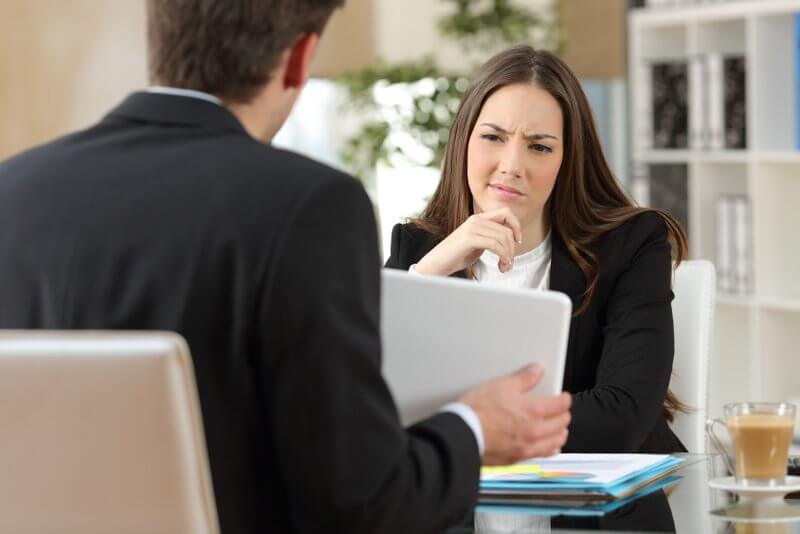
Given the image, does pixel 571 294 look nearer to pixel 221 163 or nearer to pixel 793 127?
pixel 221 163

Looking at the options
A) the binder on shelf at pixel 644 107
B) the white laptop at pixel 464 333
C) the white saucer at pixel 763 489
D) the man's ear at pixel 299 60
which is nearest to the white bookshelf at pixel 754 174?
the binder on shelf at pixel 644 107

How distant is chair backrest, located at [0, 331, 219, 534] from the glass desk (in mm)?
487

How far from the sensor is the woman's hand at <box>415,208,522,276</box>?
7.16 feet

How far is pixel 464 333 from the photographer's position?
1.31 m

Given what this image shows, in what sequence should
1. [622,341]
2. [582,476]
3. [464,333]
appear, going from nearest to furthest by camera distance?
[464,333], [582,476], [622,341]

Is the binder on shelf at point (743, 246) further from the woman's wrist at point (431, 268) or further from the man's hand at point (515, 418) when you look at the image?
the man's hand at point (515, 418)

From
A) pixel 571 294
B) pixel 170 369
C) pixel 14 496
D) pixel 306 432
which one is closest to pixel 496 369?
pixel 306 432

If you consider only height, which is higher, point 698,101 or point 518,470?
point 698,101

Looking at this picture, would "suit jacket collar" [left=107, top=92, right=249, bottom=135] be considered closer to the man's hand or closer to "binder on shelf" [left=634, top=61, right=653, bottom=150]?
the man's hand

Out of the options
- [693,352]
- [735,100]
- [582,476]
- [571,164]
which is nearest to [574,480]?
[582,476]

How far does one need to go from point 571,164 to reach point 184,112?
4.37 feet

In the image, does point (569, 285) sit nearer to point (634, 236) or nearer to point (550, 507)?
point (634, 236)

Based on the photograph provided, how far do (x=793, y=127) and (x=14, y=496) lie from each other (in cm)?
370

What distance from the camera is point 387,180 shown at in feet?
14.8
